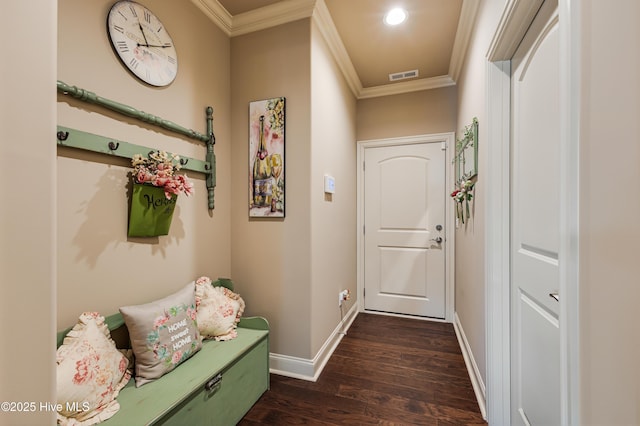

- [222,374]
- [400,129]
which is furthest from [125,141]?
[400,129]

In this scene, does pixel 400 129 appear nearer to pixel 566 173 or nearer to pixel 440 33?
pixel 440 33

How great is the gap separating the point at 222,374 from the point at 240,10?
249 centimetres

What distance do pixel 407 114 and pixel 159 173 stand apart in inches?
110

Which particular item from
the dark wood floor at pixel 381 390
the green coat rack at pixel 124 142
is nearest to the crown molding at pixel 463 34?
the green coat rack at pixel 124 142

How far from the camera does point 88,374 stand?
1092 mm

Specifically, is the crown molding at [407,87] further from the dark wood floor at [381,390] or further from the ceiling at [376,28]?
the dark wood floor at [381,390]

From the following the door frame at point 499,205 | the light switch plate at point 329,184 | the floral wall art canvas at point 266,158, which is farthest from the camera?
the light switch plate at point 329,184

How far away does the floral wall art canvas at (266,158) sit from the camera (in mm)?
2041

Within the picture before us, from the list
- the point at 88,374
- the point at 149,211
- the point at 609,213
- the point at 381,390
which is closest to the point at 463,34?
the point at 609,213

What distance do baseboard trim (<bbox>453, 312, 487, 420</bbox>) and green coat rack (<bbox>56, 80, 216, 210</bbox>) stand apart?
86.5 inches

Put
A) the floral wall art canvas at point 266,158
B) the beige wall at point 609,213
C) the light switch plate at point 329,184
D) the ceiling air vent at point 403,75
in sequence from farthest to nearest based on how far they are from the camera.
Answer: the ceiling air vent at point 403,75 → the light switch plate at point 329,184 → the floral wall art canvas at point 266,158 → the beige wall at point 609,213

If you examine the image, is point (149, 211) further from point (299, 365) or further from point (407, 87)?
point (407, 87)

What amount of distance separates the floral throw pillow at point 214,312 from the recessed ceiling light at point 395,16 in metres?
2.43

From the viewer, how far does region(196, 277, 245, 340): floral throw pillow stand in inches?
66.9
